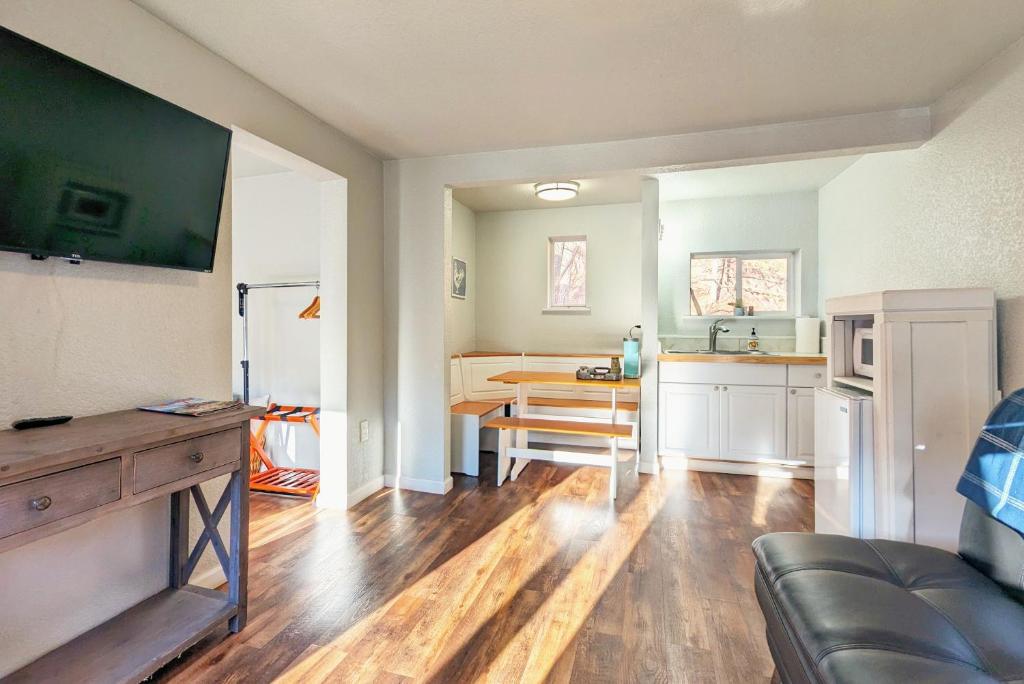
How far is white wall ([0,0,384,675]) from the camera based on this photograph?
1.40 metres

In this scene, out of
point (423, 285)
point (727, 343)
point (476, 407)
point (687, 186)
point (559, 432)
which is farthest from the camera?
point (727, 343)

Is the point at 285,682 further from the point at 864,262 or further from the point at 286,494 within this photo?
the point at 864,262

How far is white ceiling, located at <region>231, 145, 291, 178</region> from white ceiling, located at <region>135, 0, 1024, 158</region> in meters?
0.99

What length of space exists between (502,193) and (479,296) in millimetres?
1271

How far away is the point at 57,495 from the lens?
3.80 ft

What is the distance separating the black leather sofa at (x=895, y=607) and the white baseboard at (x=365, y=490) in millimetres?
2387

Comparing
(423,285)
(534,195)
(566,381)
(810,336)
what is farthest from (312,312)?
(810,336)

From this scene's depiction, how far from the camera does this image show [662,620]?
1.82 meters

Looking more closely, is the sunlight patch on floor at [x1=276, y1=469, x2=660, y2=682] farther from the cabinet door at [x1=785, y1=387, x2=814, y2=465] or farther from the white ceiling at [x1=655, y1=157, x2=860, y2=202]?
the white ceiling at [x1=655, y1=157, x2=860, y2=202]

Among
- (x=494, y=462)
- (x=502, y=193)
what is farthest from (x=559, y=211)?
(x=494, y=462)

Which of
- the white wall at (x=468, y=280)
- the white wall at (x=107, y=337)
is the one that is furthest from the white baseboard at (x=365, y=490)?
the white wall at (x=468, y=280)

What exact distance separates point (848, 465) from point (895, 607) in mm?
1065

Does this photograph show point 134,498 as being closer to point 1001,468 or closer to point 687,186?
point 1001,468

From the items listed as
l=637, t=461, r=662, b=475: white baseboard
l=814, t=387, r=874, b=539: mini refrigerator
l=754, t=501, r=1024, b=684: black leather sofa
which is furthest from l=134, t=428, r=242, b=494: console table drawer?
l=637, t=461, r=662, b=475: white baseboard
